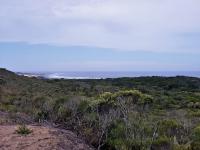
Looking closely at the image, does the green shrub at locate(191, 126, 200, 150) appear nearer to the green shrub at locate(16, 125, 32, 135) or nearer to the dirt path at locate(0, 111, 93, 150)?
the dirt path at locate(0, 111, 93, 150)

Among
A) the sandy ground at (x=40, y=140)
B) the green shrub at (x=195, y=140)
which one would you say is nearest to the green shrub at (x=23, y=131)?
the sandy ground at (x=40, y=140)

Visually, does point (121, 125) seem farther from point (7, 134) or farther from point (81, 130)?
point (7, 134)

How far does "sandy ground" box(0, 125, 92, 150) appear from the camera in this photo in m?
9.08

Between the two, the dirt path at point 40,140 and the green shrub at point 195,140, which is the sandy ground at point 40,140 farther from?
the green shrub at point 195,140

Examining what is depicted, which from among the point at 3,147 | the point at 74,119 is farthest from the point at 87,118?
the point at 3,147

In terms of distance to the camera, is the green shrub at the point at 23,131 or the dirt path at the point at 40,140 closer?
the dirt path at the point at 40,140

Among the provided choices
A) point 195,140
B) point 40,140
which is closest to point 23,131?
point 40,140

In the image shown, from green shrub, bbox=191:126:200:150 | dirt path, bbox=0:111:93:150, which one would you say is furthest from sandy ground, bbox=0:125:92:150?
green shrub, bbox=191:126:200:150

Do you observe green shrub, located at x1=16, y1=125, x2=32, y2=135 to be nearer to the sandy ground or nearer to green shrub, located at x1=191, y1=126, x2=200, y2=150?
the sandy ground

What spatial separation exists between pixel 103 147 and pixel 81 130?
1076 millimetres

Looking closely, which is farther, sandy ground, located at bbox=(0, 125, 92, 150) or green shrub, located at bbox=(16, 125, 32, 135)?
green shrub, located at bbox=(16, 125, 32, 135)

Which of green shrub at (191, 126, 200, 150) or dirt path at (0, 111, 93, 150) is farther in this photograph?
green shrub at (191, 126, 200, 150)

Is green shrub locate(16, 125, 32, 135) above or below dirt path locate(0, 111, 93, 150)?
above

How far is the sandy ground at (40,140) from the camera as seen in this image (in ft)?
29.8
